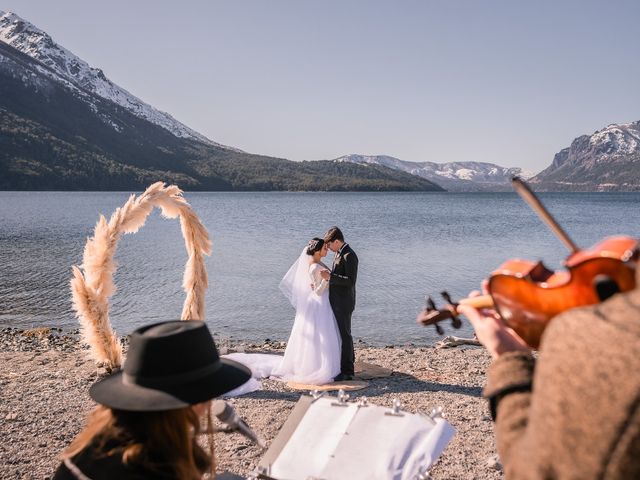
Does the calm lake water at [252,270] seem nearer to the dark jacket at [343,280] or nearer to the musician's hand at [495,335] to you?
the dark jacket at [343,280]

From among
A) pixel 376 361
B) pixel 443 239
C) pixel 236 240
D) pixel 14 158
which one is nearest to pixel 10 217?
pixel 236 240

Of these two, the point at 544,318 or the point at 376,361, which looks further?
the point at 376,361

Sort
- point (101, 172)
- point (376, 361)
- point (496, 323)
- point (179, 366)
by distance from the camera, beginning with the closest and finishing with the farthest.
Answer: point (496, 323) < point (179, 366) < point (376, 361) < point (101, 172)

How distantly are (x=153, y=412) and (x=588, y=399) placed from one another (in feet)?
5.71

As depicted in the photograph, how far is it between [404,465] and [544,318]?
238 cm

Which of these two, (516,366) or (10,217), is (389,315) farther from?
(10,217)

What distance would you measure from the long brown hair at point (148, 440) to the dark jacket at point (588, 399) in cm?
142

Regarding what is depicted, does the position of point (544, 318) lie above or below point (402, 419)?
above

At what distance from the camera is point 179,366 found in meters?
2.59

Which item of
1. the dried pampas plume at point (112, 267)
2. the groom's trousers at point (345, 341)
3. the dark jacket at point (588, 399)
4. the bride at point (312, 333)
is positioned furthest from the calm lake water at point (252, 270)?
the dark jacket at point (588, 399)

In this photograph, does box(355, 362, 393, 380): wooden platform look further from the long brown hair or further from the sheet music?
the long brown hair

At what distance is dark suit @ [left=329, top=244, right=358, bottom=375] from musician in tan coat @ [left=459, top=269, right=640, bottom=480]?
28.5 feet

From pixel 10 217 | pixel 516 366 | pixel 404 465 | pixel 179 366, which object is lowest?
pixel 10 217

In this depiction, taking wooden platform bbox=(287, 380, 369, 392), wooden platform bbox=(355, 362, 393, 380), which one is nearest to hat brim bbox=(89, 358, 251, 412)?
wooden platform bbox=(287, 380, 369, 392)
